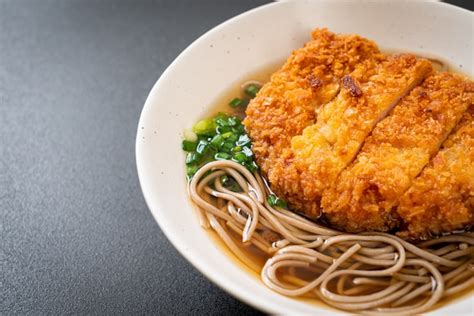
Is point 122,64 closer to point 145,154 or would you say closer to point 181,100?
point 181,100

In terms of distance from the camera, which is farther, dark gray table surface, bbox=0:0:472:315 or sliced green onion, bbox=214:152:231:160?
sliced green onion, bbox=214:152:231:160

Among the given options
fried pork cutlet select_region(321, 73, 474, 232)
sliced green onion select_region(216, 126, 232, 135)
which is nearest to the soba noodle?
fried pork cutlet select_region(321, 73, 474, 232)

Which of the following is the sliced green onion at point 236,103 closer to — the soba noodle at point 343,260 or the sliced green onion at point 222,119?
the sliced green onion at point 222,119

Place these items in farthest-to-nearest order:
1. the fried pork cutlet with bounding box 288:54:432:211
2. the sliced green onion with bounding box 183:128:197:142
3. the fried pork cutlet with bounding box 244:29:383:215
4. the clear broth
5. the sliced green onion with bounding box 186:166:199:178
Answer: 1. the sliced green onion with bounding box 183:128:197:142
2. the sliced green onion with bounding box 186:166:199:178
3. the fried pork cutlet with bounding box 244:29:383:215
4. the fried pork cutlet with bounding box 288:54:432:211
5. the clear broth

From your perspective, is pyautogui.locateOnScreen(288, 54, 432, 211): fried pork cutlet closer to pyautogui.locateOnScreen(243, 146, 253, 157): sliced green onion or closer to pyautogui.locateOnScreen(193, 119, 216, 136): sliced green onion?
pyautogui.locateOnScreen(243, 146, 253, 157): sliced green onion

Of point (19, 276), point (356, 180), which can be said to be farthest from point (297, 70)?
point (19, 276)

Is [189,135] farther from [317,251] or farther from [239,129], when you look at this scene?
[317,251]

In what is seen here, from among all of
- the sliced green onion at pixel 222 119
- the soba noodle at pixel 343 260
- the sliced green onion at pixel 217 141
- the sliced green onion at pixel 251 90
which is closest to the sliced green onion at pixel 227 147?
the sliced green onion at pixel 217 141
